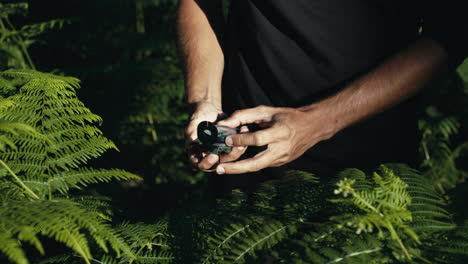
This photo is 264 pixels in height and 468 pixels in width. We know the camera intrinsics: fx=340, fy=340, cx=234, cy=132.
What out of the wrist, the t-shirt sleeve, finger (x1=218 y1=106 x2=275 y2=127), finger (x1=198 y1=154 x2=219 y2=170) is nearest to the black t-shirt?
the t-shirt sleeve

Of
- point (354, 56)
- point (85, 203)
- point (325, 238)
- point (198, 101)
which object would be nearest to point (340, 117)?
point (354, 56)

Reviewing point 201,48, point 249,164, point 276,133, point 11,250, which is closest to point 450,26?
point 276,133

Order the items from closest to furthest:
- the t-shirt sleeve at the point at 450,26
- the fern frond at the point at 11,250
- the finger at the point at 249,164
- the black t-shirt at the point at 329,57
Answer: the fern frond at the point at 11,250
the t-shirt sleeve at the point at 450,26
the finger at the point at 249,164
the black t-shirt at the point at 329,57

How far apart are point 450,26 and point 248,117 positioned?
79cm

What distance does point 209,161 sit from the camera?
1379 millimetres

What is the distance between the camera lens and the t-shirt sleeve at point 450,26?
118 cm

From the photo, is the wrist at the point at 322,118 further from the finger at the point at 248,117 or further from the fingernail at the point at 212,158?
the fingernail at the point at 212,158

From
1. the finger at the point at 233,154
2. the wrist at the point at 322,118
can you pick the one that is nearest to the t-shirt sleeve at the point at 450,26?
the wrist at the point at 322,118

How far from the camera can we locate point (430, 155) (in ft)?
9.86

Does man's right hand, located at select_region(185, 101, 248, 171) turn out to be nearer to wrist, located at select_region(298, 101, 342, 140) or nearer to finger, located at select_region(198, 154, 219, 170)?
finger, located at select_region(198, 154, 219, 170)

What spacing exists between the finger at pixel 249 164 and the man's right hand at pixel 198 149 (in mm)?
76

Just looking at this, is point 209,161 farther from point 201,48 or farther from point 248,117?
point 201,48

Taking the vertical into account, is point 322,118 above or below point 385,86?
below

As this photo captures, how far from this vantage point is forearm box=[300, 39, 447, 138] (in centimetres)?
126
